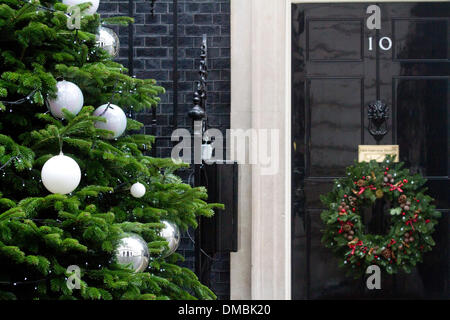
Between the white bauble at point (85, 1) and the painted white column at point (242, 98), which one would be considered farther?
the painted white column at point (242, 98)

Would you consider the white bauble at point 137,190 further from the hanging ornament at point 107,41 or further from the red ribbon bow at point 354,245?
the red ribbon bow at point 354,245

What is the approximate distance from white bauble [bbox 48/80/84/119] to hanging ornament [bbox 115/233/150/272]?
0.65 m

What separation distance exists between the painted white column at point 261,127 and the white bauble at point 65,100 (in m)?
2.45

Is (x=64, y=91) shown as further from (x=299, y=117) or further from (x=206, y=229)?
(x=299, y=117)

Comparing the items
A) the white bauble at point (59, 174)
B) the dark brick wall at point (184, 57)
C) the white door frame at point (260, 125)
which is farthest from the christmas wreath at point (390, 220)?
the white bauble at point (59, 174)

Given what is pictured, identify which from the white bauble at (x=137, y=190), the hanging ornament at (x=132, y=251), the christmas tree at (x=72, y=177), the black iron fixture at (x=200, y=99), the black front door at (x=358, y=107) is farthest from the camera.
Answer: the black front door at (x=358, y=107)

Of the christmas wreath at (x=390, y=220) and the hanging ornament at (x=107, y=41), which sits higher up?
the hanging ornament at (x=107, y=41)

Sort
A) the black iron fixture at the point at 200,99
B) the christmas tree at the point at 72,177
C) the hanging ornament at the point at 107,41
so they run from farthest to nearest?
1. the black iron fixture at the point at 200,99
2. the hanging ornament at the point at 107,41
3. the christmas tree at the point at 72,177

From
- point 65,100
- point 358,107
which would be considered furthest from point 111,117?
point 358,107

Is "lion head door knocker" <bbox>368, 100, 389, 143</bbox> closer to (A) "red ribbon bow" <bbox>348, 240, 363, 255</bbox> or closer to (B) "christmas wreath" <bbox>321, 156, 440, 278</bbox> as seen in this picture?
(B) "christmas wreath" <bbox>321, 156, 440, 278</bbox>

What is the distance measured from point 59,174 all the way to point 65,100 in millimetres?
432

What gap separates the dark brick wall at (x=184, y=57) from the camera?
17.9 feet

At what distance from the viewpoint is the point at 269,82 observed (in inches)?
211
